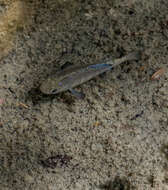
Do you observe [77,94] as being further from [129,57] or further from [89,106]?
[129,57]

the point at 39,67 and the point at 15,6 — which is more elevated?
the point at 15,6

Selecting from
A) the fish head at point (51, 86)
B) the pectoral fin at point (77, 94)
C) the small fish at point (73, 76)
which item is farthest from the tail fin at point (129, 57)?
the fish head at point (51, 86)

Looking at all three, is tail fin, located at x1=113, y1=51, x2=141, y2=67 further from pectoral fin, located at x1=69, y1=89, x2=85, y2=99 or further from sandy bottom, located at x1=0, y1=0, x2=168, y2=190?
pectoral fin, located at x1=69, y1=89, x2=85, y2=99

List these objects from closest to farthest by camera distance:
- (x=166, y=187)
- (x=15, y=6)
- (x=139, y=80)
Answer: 1. (x=166, y=187)
2. (x=139, y=80)
3. (x=15, y=6)

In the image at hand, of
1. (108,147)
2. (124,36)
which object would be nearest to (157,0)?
(124,36)

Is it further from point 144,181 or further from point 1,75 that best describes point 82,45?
point 144,181

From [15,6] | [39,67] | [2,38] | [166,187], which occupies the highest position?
[15,6]
